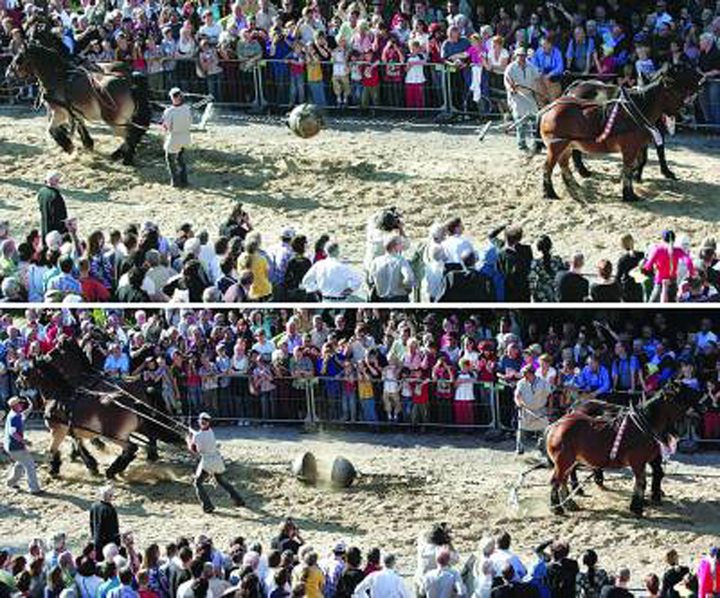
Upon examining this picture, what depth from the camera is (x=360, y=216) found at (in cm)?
2970

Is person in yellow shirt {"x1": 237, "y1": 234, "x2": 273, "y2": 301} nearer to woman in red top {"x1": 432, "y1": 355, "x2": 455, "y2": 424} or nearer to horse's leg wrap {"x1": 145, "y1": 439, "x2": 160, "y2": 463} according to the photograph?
horse's leg wrap {"x1": 145, "y1": 439, "x2": 160, "y2": 463}

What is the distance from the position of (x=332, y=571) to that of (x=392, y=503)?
308 centimetres

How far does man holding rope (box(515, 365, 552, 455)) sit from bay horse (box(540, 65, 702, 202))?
4789 millimetres

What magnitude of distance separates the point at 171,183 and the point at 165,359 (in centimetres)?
483

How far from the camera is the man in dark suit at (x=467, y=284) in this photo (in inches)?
1017

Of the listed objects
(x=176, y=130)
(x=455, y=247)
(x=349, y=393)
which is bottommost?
(x=349, y=393)

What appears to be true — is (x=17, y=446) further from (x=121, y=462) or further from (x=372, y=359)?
(x=372, y=359)

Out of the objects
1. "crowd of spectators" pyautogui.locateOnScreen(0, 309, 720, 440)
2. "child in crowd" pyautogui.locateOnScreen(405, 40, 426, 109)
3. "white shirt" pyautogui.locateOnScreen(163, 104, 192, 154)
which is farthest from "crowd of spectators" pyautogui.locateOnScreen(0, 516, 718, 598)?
"child in crowd" pyautogui.locateOnScreen(405, 40, 426, 109)

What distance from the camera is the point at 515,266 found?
26.2 metres

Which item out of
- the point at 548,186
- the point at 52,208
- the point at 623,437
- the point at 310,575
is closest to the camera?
the point at 310,575

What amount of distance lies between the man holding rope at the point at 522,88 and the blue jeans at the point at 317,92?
2.95 m

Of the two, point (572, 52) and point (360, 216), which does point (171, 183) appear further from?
point (572, 52)

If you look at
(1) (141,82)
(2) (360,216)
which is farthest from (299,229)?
(1) (141,82)

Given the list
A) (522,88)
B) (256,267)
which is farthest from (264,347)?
(522,88)
